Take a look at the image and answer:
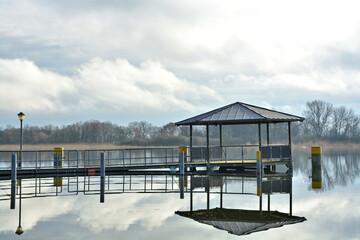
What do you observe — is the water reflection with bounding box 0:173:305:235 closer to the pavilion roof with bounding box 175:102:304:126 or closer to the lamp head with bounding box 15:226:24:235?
the lamp head with bounding box 15:226:24:235

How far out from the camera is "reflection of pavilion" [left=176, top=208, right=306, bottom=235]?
10633 mm

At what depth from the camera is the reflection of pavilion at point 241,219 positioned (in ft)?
34.9

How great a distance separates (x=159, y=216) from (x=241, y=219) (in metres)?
2.14

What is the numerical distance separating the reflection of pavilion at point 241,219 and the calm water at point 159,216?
0.28 metres

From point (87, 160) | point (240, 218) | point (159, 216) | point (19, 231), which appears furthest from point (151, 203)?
point (87, 160)

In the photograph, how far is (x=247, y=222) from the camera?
11234 millimetres

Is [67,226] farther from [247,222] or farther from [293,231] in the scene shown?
[293,231]

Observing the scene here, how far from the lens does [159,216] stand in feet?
39.5

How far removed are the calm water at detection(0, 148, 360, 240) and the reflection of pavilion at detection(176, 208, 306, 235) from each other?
0.91 feet

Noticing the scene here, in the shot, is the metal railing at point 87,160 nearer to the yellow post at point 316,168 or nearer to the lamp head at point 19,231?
the yellow post at point 316,168

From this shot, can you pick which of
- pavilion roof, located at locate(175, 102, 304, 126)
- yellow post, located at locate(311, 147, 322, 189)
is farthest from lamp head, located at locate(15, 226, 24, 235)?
yellow post, located at locate(311, 147, 322, 189)

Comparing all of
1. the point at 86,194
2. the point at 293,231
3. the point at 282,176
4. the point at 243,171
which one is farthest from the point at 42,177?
the point at 293,231

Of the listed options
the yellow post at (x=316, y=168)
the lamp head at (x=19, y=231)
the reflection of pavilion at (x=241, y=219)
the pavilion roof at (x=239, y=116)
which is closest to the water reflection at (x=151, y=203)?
the reflection of pavilion at (x=241, y=219)

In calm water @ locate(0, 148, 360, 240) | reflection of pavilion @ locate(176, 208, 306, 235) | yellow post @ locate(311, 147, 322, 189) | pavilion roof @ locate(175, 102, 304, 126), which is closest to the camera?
calm water @ locate(0, 148, 360, 240)
